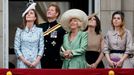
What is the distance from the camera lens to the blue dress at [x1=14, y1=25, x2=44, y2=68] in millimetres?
10055

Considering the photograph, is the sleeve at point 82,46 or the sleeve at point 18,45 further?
the sleeve at point 18,45

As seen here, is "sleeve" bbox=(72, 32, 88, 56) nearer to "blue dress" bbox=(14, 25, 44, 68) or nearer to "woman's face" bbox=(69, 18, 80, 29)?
"woman's face" bbox=(69, 18, 80, 29)

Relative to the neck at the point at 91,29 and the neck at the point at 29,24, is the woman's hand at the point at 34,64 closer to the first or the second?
the neck at the point at 29,24

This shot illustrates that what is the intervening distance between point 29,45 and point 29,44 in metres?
0.02

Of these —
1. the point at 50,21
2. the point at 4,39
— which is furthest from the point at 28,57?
the point at 4,39

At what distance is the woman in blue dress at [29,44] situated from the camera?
10016mm

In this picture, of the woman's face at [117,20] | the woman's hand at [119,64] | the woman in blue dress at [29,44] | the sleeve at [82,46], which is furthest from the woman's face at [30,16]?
the woman's hand at [119,64]

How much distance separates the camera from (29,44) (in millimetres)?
10078

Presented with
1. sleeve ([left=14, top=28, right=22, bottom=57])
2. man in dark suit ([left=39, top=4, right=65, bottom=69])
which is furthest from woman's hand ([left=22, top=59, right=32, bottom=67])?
man in dark suit ([left=39, top=4, right=65, bottom=69])

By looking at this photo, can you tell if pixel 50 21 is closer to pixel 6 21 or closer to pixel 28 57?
pixel 28 57

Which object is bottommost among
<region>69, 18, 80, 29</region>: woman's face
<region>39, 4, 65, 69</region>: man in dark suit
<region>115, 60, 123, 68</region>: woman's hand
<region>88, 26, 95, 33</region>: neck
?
<region>115, 60, 123, 68</region>: woman's hand

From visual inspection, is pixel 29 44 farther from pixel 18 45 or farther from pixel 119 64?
pixel 119 64

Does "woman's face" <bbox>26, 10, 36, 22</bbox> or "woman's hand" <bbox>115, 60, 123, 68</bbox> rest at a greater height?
"woman's face" <bbox>26, 10, 36, 22</bbox>

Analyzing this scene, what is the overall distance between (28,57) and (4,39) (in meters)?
2.57
